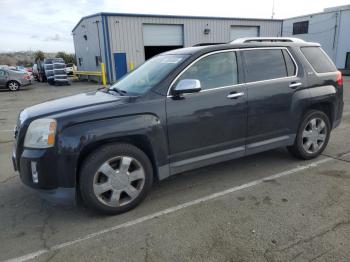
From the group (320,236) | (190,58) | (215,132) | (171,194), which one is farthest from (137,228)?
(190,58)

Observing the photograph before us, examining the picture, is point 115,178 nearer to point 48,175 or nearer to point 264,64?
point 48,175

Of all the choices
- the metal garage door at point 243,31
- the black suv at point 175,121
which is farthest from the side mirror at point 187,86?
the metal garage door at point 243,31

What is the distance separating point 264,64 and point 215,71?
852 millimetres

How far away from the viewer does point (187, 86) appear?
3.34 m

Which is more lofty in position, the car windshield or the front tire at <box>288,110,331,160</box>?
the car windshield

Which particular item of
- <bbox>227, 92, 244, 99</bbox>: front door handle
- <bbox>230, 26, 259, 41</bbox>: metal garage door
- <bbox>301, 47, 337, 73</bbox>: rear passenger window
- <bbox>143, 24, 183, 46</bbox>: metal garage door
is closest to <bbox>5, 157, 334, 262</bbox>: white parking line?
<bbox>227, 92, 244, 99</bbox>: front door handle

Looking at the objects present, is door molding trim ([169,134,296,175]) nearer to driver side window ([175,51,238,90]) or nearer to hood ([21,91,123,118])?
driver side window ([175,51,238,90])

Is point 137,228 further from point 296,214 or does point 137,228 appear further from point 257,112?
point 257,112

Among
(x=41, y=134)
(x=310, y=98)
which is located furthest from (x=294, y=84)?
(x=41, y=134)

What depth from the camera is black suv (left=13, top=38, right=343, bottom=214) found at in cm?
303

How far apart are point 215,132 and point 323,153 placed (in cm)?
244

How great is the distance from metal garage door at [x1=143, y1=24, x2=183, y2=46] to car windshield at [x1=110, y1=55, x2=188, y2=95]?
1877 cm

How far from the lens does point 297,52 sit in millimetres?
4453

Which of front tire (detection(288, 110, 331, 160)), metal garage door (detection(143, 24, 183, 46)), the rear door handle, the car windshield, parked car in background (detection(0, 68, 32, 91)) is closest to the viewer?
the car windshield
